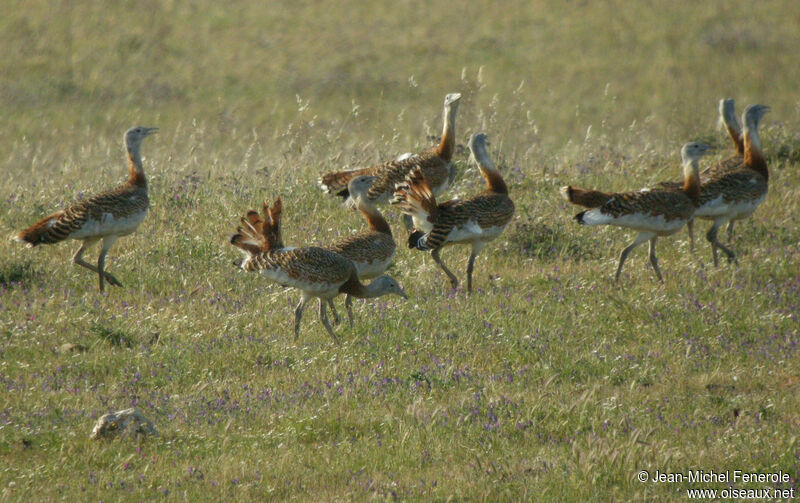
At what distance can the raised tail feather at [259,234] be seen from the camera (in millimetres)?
7723

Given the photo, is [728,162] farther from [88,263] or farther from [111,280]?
[88,263]

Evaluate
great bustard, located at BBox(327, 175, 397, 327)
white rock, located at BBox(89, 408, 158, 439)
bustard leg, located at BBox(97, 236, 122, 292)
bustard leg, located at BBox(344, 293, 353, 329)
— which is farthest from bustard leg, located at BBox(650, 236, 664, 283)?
white rock, located at BBox(89, 408, 158, 439)

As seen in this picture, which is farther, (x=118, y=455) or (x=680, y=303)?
(x=680, y=303)

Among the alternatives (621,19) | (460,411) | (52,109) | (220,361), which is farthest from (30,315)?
(621,19)

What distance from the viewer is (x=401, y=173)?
32.6 feet

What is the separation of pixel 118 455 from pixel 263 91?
1737 centimetres

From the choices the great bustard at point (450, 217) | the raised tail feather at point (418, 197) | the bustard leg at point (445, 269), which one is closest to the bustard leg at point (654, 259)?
the great bustard at point (450, 217)

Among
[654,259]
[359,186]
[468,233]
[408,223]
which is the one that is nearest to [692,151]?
[654,259]

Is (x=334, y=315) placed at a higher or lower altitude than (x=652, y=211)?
lower

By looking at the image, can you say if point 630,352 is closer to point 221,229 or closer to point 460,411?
point 460,411

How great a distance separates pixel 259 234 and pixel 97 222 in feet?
5.60

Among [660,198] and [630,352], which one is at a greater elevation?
[660,198]

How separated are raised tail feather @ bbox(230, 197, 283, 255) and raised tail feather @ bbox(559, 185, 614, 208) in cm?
266

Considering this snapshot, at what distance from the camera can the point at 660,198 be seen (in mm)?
8766
